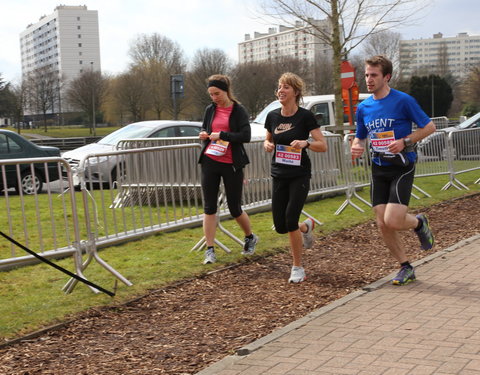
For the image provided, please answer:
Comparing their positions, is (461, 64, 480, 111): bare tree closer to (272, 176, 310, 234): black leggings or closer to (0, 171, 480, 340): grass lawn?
(0, 171, 480, 340): grass lawn

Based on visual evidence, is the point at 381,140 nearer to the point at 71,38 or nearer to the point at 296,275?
the point at 296,275

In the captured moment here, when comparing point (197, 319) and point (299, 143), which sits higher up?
point (299, 143)

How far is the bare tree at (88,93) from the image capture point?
78688 millimetres

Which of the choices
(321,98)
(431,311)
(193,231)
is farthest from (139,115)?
(431,311)

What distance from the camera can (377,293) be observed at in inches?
245

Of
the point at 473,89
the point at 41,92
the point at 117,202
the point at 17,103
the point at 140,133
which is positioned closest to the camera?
the point at 117,202

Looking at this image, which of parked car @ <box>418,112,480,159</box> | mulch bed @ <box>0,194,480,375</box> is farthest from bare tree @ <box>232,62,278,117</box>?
mulch bed @ <box>0,194,480,375</box>

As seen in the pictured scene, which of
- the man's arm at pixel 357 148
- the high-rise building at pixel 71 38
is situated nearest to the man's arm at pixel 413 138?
the man's arm at pixel 357 148

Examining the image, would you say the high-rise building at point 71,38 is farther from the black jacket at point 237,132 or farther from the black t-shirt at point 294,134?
the black t-shirt at point 294,134

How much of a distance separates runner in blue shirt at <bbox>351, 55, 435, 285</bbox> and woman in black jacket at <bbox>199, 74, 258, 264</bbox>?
1.48 m

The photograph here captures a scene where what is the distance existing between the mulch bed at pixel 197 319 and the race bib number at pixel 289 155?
3.79ft

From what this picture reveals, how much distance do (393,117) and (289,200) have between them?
1.26 metres

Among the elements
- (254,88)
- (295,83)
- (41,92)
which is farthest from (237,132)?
(41,92)

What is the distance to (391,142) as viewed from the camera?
6.27 meters
